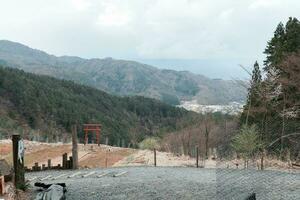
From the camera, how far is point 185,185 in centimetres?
1385

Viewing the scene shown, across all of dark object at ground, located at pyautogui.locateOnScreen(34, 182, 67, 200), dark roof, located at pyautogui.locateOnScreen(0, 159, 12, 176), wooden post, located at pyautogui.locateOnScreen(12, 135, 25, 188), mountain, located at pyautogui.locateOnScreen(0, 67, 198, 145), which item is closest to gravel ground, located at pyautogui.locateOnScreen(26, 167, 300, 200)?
dark object at ground, located at pyautogui.locateOnScreen(34, 182, 67, 200)

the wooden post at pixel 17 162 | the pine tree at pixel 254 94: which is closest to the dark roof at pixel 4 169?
the wooden post at pixel 17 162

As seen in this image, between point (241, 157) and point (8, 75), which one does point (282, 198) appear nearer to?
point (241, 157)

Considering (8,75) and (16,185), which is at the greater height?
(8,75)

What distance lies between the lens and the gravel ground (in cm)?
1234

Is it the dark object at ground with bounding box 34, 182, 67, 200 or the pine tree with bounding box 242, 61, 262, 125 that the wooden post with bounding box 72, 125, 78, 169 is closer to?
the dark object at ground with bounding box 34, 182, 67, 200

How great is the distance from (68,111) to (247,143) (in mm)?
68039

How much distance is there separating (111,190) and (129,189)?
19.9 inches

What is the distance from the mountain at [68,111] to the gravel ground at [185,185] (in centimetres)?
4931

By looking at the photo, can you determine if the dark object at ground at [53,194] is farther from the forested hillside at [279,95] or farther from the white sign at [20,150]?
the forested hillside at [279,95]

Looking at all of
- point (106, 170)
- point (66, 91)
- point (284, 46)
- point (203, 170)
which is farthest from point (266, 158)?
point (66, 91)

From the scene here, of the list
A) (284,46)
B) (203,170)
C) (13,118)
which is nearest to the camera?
(203,170)

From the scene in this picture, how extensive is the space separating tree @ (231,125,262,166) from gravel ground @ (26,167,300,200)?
108cm

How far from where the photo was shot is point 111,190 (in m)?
13.2
